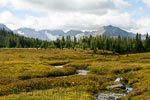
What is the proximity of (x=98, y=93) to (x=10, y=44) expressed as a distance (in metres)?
182

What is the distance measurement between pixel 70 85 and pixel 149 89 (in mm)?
14532

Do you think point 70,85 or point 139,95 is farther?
point 70,85

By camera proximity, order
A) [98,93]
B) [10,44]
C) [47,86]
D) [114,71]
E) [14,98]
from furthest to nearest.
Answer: [10,44] < [114,71] < [47,86] < [98,93] < [14,98]

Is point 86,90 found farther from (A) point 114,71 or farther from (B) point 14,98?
(A) point 114,71

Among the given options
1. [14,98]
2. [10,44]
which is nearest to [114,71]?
[14,98]

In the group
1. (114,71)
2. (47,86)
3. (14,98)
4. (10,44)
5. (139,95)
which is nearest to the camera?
(14,98)

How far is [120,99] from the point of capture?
2362 centimetres

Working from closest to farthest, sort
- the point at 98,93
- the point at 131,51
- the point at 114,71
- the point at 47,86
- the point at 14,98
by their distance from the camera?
the point at 14,98
the point at 98,93
the point at 47,86
the point at 114,71
the point at 131,51

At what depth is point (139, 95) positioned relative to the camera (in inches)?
927

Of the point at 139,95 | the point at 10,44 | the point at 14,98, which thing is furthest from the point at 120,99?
the point at 10,44

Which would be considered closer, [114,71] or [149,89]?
[149,89]

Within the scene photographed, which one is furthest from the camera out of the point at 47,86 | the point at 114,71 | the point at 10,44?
the point at 10,44

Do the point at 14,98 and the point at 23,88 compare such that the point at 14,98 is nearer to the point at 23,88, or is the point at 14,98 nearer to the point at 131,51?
the point at 23,88

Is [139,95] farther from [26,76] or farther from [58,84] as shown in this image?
[26,76]
